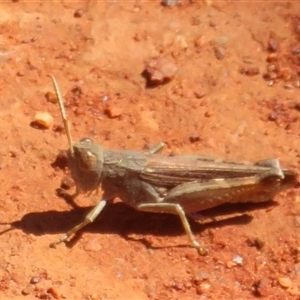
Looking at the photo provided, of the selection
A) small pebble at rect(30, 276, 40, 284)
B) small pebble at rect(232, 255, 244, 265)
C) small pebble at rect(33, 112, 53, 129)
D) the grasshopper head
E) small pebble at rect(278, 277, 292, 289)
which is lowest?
small pebble at rect(30, 276, 40, 284)

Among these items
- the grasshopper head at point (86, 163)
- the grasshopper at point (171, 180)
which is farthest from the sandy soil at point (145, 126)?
the grasshopper head at point (86, 163)

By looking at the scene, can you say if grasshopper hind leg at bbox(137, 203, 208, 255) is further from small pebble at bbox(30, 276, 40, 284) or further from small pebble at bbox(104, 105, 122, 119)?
small pebble at bbox(104, 105, 122, 119)

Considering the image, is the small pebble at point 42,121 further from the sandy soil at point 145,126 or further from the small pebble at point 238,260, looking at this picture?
the small pebble at point 238,260

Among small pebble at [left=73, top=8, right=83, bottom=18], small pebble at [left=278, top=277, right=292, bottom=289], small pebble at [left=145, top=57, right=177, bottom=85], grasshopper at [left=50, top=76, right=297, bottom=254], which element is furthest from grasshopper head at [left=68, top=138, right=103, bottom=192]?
small pebble at [left=73, top=8, right=83, bottom=18]

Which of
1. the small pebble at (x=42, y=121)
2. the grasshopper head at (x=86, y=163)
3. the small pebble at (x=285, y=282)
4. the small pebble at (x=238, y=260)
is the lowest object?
the small pebble at (x=238, y=260)

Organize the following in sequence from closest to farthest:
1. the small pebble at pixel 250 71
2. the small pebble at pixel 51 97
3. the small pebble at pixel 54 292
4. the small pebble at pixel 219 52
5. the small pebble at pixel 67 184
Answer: the small pebble at pixel 54 292, the small pebble at pixel 67 184, the small pebble at pixel 51 97, the small pebble at pixel 250 71, the small pebble at pixel 219 52

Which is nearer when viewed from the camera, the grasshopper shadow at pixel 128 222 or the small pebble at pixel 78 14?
the grasshopper shadow at pixel 128 222

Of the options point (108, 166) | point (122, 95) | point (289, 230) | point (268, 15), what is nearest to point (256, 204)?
point (289, 230)

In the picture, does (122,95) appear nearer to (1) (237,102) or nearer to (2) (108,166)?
(1) (237,102)
